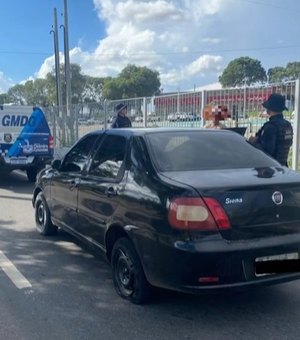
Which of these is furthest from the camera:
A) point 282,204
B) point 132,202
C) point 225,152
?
point 225,152

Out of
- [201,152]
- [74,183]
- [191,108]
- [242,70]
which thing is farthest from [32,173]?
[242,70]

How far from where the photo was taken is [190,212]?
366 cm

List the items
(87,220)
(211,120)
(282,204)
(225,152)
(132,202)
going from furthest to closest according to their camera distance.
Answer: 1. (211,120)
2. (87,220)
3. (225,152)
4. (132,202)
5. (282,204)

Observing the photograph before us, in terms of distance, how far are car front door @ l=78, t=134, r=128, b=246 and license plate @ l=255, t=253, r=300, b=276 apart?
4.42ft

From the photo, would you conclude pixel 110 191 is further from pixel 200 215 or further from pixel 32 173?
pixel 32 173

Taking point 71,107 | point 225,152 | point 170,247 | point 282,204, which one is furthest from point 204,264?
point 71,107

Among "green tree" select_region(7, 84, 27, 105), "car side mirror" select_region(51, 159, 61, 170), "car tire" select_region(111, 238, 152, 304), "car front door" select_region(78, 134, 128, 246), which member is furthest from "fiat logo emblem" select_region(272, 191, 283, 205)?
"green tree" select_region(7, 84, 27, 105)

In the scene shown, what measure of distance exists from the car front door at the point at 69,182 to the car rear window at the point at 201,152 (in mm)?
1077

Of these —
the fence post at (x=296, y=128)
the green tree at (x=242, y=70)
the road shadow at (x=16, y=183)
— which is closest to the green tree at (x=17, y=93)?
the green tree at (x=242, y=70)

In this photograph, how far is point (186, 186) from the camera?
375 centimetres

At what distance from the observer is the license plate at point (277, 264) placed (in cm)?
374

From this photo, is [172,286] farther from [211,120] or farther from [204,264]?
[211,120]

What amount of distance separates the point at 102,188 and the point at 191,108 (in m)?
7.13

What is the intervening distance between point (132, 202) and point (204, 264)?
0.88 metres
